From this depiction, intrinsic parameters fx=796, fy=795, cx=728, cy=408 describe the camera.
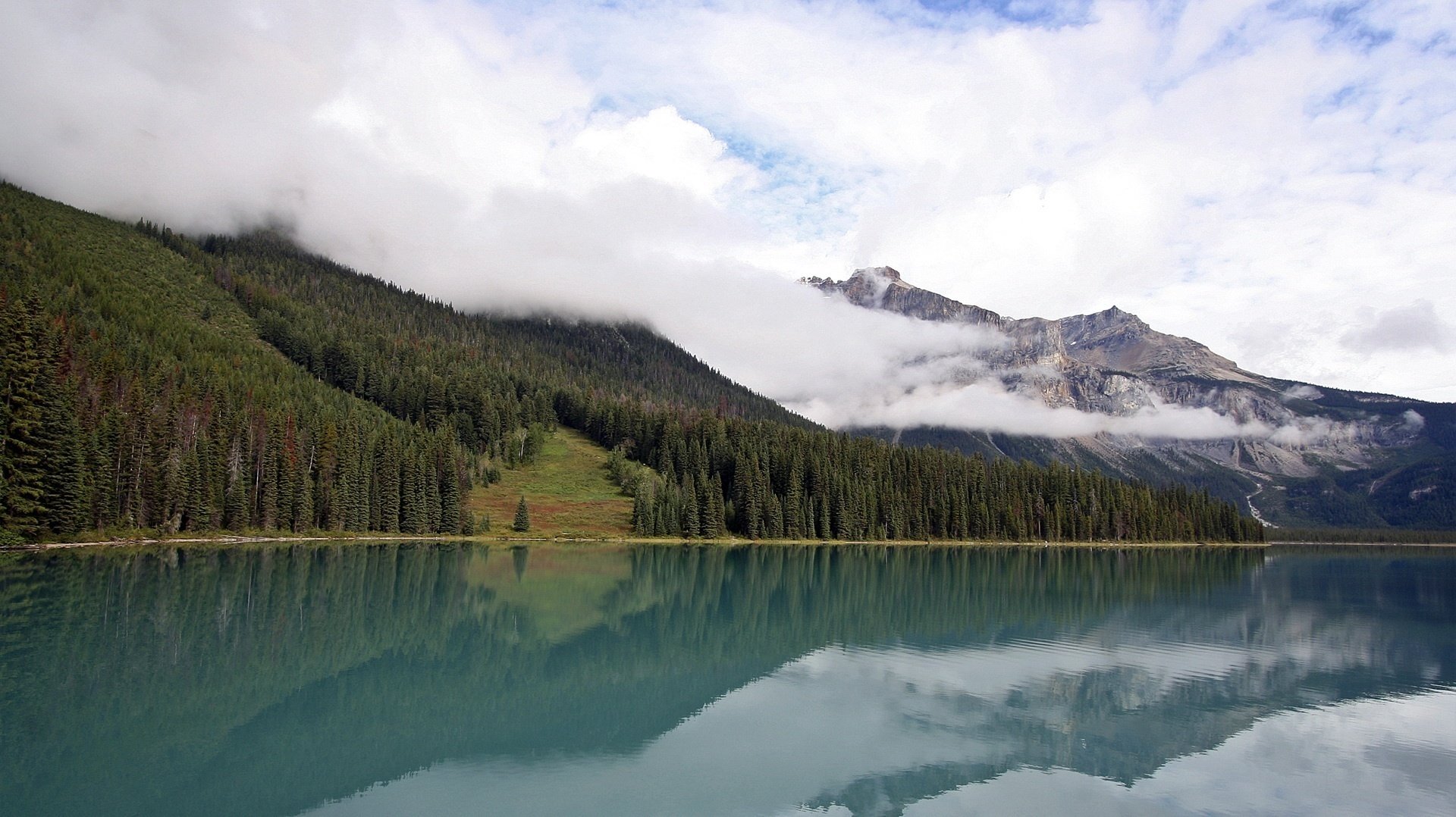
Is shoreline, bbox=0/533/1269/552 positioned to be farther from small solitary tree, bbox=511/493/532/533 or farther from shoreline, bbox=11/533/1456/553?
small solitary tree, bbox=511/493/532/533

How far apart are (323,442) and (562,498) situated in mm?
Answer: 42186

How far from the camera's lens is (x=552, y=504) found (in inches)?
5103

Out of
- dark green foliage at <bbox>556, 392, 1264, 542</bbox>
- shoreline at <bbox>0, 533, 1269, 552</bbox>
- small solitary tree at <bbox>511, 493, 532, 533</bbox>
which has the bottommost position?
shoreline at <bbox>0, 533, 1269, 552</bbox>

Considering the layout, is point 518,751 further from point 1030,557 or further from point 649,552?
point 1030,557

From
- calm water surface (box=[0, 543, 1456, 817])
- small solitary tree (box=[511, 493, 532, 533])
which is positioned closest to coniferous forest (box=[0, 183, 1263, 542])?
small solitary tree (box=[511, 493, 532, 533])

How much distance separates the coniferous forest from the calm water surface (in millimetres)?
17434

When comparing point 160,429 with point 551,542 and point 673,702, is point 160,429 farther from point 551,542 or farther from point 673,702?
point 673,702

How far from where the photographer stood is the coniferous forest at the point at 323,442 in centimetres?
7231

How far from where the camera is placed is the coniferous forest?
237 ft

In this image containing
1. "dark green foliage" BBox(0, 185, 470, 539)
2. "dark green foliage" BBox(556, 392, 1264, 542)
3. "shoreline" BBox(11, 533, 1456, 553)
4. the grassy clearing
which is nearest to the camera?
"dark green foliage" BBox(0, 185, 470, 539)

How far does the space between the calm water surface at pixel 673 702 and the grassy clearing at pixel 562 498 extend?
56695mm

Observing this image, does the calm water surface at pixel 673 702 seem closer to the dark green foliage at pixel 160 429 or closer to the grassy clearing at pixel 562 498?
the dark green foliage at pixel 160 429

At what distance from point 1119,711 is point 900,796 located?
44.1 ft

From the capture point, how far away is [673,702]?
2997 centimetres
